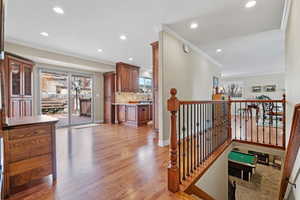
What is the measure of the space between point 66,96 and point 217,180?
555 centimetres

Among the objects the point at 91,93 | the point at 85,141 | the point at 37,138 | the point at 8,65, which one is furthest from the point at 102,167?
the point at 91,93

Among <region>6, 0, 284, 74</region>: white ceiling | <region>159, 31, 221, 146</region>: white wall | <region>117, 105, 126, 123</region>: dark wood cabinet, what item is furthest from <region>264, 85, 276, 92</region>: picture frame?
<region>117, 105, 126, 123</region>: dark wood cabinet

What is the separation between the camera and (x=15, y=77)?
385cm

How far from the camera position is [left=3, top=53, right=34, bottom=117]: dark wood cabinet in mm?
3554

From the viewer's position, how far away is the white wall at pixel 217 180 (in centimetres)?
220

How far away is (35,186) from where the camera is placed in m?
1.68

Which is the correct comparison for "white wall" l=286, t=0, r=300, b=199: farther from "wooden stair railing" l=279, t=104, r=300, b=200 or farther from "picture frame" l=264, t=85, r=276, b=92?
"picture frame" l=264, t=85, r=276, b=92

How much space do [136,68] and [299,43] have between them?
5390mm

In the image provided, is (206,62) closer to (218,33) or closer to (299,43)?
(218,33)

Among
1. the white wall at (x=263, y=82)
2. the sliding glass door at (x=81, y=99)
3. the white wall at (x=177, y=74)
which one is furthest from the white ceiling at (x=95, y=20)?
the white wall at (x=263, y=82)

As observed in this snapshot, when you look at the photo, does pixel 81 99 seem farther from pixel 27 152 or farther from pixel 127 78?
pixel 27 152

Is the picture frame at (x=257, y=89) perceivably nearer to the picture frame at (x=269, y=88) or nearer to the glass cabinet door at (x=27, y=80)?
the picture frame at (x=269, y=88)

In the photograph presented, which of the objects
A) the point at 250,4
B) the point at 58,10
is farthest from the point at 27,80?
the point at 250,4

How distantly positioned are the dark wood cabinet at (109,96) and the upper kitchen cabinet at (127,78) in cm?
45
